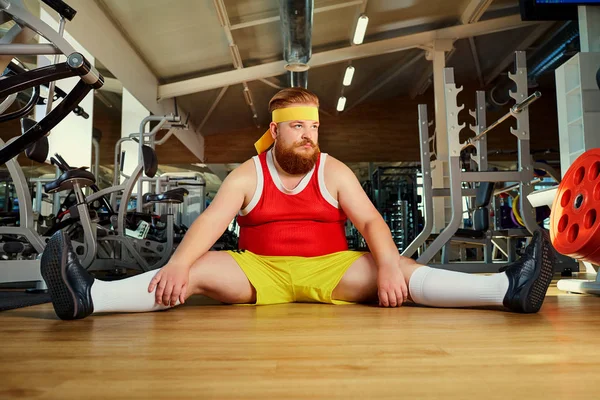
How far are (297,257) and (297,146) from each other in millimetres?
359

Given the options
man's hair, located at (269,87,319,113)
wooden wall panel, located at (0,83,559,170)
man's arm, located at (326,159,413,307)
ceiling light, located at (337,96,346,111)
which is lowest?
man's arm, located at (326,159,413,307)

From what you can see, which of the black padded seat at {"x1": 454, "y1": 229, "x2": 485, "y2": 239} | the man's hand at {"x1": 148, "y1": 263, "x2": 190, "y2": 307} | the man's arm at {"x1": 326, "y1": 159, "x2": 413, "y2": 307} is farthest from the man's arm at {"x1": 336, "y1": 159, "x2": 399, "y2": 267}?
the black padded seat at {"x1": 454, "y1": 229, "x2": 485, "y2": 239}

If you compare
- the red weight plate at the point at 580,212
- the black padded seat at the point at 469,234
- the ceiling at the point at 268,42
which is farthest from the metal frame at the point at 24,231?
the black padded seat at the point at 469,234

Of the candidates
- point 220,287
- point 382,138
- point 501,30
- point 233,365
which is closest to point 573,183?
point 220,287

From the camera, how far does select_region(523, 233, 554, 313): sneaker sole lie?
1502mm

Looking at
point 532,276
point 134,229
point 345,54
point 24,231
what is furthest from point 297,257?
point 345,54

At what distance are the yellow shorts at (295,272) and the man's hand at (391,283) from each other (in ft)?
0.48

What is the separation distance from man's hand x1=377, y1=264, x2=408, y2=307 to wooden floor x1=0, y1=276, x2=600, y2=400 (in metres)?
0.09

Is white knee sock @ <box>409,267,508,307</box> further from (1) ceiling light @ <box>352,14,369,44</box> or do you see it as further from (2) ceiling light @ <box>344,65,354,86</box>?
(2) ceiling light @ <box>344,65,354,86</box>

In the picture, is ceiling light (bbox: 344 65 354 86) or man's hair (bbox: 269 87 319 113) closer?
man's hair (bbox: 269 87 319 113)

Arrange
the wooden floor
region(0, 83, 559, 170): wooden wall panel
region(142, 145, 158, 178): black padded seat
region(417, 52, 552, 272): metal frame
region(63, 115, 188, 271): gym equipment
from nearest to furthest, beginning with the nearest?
the wooden floor → region(417, 52, 552, 272): metal frame → region(63, 115, 188, 271): gym equipment → region(142, 145, 158, 178): black padded seat → region(0, 83, 559, 170): wooden wall panel

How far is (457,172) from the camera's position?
366cm

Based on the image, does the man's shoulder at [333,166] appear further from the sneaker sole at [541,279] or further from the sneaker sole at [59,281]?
the sneaker sole at [59,281]

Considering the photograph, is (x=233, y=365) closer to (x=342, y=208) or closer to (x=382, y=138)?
(x=342, y=208)
